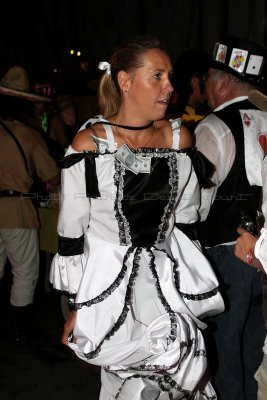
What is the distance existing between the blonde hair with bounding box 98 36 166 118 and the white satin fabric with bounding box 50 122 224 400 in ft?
0.97

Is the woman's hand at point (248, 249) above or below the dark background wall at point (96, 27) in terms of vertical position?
below

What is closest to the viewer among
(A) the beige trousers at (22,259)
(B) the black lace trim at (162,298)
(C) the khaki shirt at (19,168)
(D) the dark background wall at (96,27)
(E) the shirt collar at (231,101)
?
(B) the black lace trim at (162,298)

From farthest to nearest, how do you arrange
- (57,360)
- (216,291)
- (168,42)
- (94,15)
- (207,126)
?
(94,15) → (168,42) → (57,360) → (207,126) → (216,291)

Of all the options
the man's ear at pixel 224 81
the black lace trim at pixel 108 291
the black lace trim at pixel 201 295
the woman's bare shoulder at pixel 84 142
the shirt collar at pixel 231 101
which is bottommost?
the black lace trim at pixel 201 295

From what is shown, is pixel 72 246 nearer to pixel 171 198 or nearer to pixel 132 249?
pixel 132 249

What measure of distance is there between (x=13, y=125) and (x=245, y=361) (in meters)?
2.12

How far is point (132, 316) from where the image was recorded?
6.41 ft

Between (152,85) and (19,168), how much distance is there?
166 centimetres

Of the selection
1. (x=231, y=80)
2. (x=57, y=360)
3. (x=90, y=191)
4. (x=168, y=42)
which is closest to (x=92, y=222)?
(x=90, y=191)

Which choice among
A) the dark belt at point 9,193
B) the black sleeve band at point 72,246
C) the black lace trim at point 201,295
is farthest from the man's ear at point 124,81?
the dark belt at point 9,193

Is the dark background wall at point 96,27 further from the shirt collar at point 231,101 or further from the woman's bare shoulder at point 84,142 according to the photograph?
the woman's bare shoulder at point 84,142

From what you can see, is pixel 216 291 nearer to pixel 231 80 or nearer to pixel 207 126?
pixel 207 126

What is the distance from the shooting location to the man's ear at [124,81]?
201 cm

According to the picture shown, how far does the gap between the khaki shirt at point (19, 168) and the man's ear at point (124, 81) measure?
1.51 m
